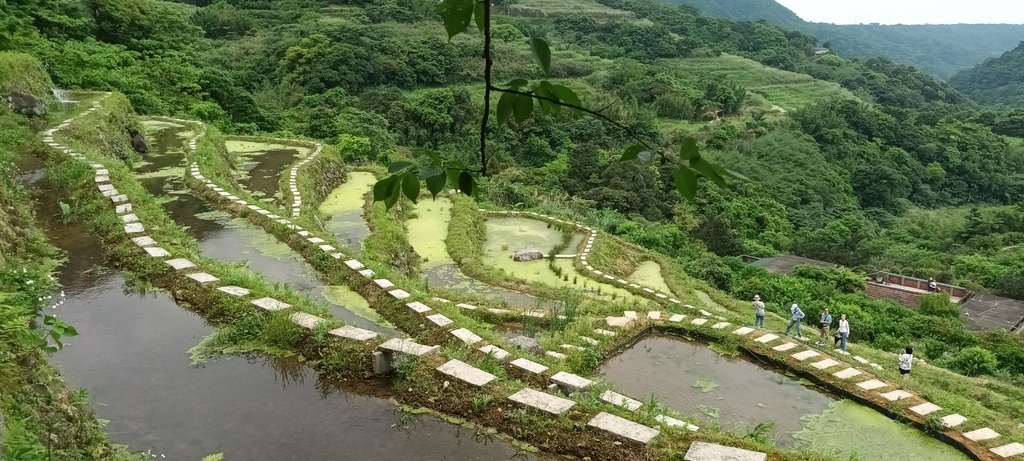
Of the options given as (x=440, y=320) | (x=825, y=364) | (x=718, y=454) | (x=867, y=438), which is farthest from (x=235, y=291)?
(x=825, y=364)

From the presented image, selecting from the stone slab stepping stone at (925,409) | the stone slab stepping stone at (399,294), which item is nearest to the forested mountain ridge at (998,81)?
the stone slab stepping stone at (925,409)

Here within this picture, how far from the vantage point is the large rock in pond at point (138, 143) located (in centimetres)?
1476

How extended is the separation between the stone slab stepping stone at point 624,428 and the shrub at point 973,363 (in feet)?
39.0

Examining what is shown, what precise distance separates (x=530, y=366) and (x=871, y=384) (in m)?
4.39

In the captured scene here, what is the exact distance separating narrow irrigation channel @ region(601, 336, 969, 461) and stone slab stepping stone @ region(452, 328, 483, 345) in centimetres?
182

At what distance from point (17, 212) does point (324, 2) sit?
171ft

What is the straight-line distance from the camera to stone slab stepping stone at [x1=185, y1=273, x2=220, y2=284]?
7.03 m

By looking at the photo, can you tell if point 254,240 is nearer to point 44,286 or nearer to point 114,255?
point 114,255

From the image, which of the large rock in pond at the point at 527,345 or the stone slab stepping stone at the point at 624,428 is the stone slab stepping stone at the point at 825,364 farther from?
the stone slab stepping stone at the point at 624,428

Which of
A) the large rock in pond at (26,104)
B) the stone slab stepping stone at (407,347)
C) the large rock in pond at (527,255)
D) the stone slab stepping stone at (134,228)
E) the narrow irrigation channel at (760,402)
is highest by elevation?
the large rock in pond at (26,104)

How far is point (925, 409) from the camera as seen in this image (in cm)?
680

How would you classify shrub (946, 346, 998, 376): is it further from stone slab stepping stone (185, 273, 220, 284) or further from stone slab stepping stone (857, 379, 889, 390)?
stone slab stepping stone (185, 273, 220, 284)

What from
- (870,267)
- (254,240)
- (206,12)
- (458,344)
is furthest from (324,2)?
(458,344)

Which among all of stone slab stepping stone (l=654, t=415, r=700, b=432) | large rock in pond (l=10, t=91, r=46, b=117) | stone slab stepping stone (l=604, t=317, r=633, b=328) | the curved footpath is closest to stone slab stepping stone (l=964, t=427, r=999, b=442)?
the curved footpath
